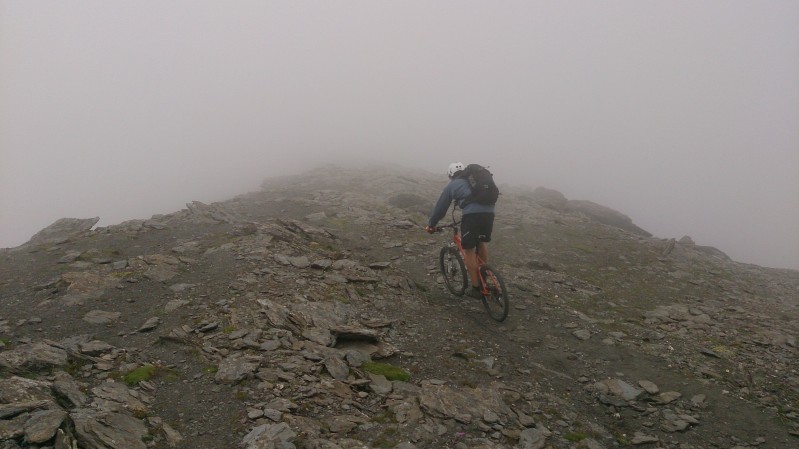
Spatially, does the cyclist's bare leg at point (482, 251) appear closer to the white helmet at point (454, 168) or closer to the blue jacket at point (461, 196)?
the blue jacket at point (461, 196)

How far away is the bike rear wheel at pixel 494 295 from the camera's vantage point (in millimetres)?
11461

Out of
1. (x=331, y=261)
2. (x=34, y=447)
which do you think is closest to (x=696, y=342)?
(x=331, y=261)

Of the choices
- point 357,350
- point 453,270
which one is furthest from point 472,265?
point 357,350

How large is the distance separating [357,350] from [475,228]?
470cm

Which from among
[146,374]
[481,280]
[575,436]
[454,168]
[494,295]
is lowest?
[146,374]

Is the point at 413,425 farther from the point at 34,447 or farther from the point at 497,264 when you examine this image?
the point at 497,264

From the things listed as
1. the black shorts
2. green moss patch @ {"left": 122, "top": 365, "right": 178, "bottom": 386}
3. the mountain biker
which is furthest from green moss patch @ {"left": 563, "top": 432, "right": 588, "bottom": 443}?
green moss patch @ {"left": 122, "top": 365, "right": 178, "bottom": 386}

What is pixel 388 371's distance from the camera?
855 cm

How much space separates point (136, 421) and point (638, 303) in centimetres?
1377

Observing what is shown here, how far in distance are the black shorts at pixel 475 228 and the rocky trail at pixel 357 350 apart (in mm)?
2090

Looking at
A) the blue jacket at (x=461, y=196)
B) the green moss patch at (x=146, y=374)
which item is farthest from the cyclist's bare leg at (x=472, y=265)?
the green moss patch at (x=146, y=374)

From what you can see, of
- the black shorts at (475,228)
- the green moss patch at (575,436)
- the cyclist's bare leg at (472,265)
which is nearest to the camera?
the green moss patch at (575,436)

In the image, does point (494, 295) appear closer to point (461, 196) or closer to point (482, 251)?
point (482, 251)

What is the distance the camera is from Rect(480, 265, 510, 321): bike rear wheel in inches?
451
